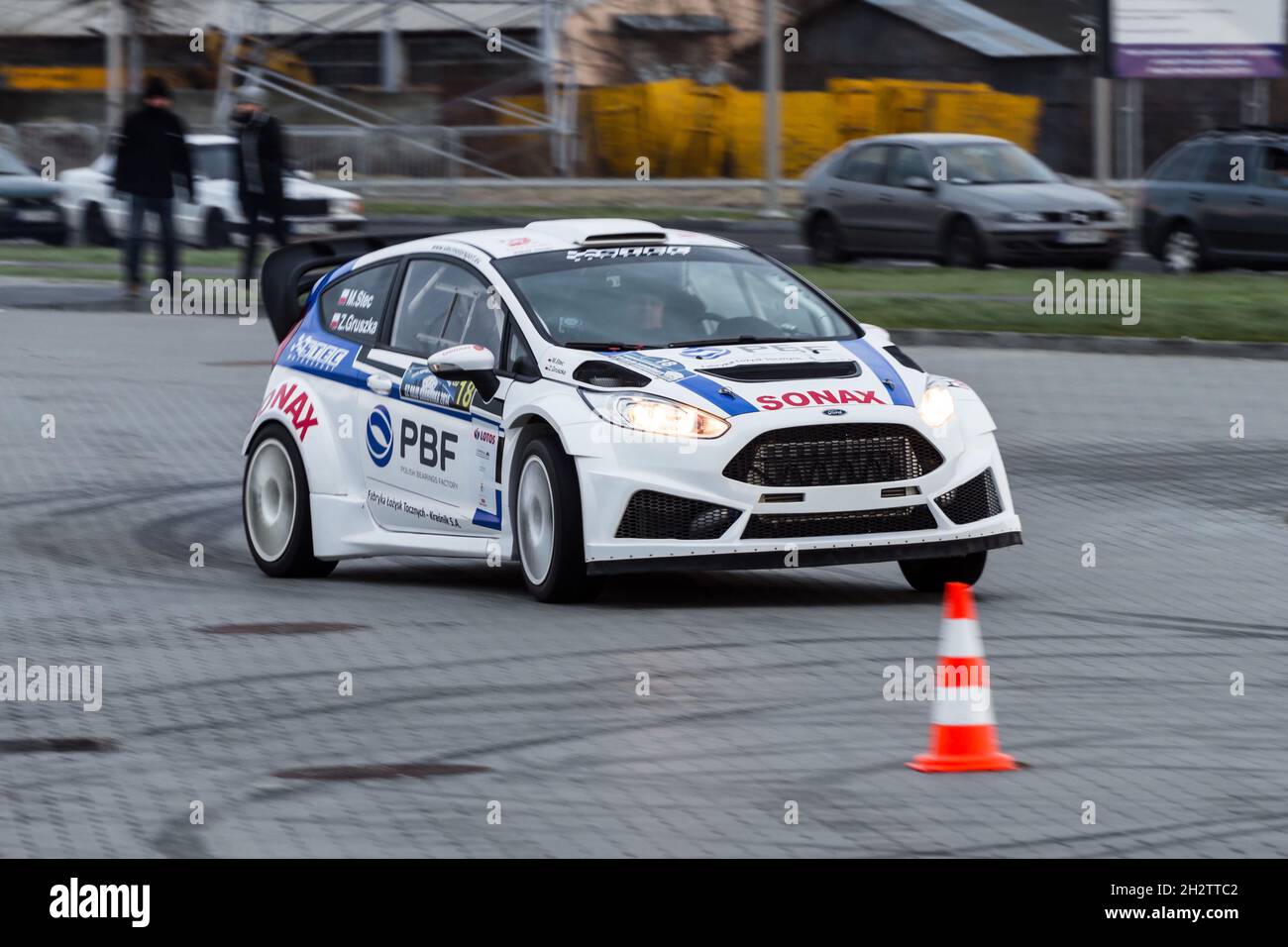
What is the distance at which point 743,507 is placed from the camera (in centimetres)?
1020

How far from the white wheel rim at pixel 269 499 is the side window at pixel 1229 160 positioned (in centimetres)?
1761

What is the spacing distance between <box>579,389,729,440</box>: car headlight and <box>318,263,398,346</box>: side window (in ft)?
6.29

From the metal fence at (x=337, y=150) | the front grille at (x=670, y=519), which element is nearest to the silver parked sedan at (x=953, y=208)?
the metal fence at (x=337, y=150)

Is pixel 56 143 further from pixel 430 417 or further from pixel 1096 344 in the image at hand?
pixel 430 417

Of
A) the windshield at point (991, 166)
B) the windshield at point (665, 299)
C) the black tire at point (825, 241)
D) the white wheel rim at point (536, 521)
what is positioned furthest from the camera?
the black tire at point (825, 241)

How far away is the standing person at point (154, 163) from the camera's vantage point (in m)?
24.6

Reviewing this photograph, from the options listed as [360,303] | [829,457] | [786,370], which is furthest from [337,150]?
[829,457]

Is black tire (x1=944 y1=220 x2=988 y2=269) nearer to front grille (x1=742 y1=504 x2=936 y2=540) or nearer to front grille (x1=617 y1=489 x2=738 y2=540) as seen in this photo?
front grille (x1=742 y1=504 x2=936 y2=540)

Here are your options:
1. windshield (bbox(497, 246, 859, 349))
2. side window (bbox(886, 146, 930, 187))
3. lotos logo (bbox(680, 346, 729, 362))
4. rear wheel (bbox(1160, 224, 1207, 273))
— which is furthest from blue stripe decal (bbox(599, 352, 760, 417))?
side window (bbox(886, 146, 930, 187))

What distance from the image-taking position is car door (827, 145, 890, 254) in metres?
29.2

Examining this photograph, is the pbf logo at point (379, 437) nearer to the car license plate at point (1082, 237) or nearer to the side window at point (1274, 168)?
the car license plate at point (1082, 237)

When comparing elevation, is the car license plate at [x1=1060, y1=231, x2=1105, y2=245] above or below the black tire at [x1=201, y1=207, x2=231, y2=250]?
below

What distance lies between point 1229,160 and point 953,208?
117 inches

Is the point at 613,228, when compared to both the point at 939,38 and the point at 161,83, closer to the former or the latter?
the point at 161,83
